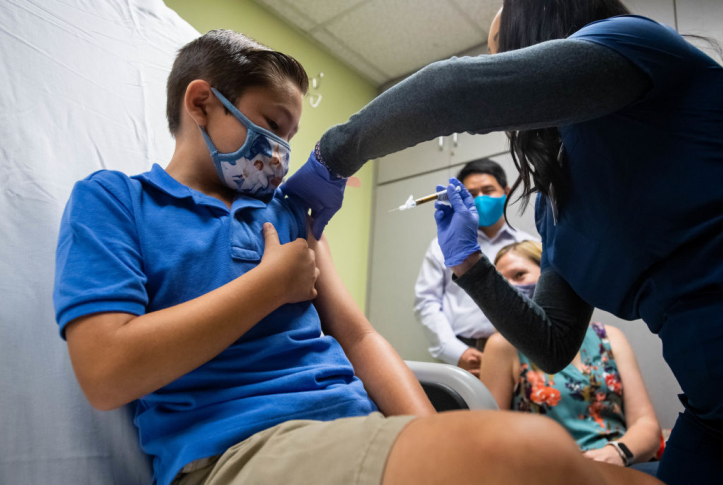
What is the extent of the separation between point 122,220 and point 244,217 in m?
0.21

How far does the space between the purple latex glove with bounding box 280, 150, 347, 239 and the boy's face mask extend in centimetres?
6

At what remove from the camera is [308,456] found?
489 millimetres

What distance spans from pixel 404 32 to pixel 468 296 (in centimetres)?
188

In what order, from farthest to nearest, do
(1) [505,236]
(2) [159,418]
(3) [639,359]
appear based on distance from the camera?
(1) [505,236] → (3) [639,359] → (2) [159,418]

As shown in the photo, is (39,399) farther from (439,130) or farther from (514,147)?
(514,147)

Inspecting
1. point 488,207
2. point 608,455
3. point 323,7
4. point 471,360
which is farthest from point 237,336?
point 323,7

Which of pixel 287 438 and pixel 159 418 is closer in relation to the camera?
pixel 287 438

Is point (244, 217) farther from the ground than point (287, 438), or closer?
farther from the ground

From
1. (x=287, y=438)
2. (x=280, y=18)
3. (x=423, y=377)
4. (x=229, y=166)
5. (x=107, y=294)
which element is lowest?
(x=423, y=377)

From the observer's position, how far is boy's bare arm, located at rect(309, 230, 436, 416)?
2.61ft

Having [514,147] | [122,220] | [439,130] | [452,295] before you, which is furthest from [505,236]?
[122,220]

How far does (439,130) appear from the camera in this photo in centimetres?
73

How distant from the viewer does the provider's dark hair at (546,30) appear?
88 cm

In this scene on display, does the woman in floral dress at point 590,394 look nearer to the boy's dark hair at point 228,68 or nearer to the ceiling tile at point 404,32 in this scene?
the boy's dark hair at point 228,68
